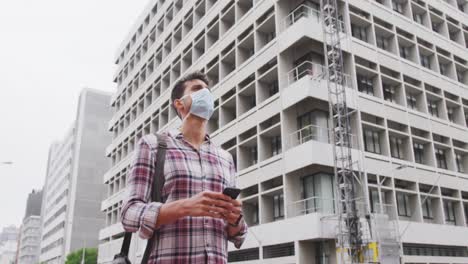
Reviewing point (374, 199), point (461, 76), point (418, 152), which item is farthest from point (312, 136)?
point (461, 76)

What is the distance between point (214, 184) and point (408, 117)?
27.6m

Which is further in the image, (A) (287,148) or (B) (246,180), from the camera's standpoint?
(B) (246,180)

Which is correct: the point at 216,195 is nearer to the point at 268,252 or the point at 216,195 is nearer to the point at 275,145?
the point at 268,252

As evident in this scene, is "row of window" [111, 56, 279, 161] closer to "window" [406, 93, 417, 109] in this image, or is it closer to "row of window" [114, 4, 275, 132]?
"row of window" [114, 4, 275, 132]

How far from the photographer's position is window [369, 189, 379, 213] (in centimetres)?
2405

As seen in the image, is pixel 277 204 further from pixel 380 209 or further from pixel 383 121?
pixel 383 121

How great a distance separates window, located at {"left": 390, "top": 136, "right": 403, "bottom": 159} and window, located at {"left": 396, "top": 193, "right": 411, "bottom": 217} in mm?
2427

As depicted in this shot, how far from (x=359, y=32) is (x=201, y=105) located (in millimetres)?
28346

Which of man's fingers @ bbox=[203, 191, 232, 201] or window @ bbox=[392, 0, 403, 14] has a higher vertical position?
window @ bbox=[392, 0, 403, 14]

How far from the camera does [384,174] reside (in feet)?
81.4

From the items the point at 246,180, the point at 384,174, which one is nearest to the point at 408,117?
the point at 384,174

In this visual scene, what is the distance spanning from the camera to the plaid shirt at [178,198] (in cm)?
238

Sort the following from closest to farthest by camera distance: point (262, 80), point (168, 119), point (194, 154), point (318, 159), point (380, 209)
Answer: point (194, 154) < point (318, 159) < point (380, 209) < point (262, 80) < point (168, 119)

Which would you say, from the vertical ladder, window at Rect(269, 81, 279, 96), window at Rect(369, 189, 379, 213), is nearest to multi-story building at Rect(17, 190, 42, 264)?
window at Rect(269, 81, 279, 96)
